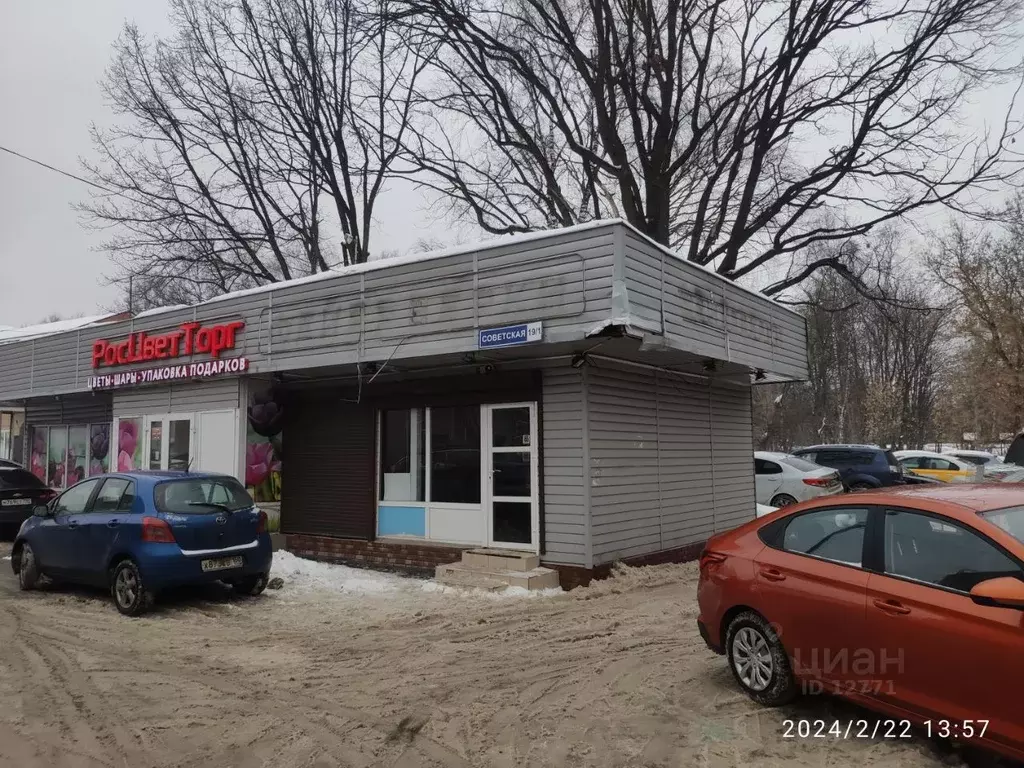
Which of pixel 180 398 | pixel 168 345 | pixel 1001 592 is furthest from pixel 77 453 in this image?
pixel 1001 592

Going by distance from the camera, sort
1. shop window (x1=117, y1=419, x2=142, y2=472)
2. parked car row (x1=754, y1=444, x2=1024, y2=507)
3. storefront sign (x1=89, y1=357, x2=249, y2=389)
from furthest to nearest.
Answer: parked car row (x1=754, y1=444, x2=1024, y2=507)
shop window (x1=117, y1=419, x2=142, y2=472)
storefront sign (x1=89, y1=357, x2=249, y2=389)

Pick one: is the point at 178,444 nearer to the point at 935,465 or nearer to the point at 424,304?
the point at 424,304

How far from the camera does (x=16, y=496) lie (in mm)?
14195

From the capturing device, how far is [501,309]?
9734mm

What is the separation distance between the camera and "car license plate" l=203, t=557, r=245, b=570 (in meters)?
8.67

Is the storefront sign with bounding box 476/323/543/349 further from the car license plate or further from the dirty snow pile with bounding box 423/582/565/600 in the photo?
the car license plate

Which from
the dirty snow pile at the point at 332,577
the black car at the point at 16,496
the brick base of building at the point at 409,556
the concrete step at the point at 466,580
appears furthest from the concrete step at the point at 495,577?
the black car at the point at 16,496

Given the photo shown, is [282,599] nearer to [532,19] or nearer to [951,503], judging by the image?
[951,503]

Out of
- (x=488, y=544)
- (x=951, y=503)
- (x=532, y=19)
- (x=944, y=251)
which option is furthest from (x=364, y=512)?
Answer: (x=944, y=251)

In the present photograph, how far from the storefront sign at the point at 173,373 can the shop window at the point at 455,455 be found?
12.0ft

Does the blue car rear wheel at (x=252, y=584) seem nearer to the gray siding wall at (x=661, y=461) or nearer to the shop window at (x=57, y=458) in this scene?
the gray siding wall at (x=661, y=461)

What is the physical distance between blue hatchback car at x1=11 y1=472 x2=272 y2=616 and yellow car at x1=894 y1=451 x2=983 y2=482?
21.2 metres

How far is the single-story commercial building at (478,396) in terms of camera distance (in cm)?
970

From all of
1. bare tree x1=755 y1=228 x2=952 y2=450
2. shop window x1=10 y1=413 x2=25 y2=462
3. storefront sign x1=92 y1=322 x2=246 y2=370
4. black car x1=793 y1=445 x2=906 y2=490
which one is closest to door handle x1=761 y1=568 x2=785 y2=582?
storefront sign x1=92 y1=322 x2=246 y2=370
